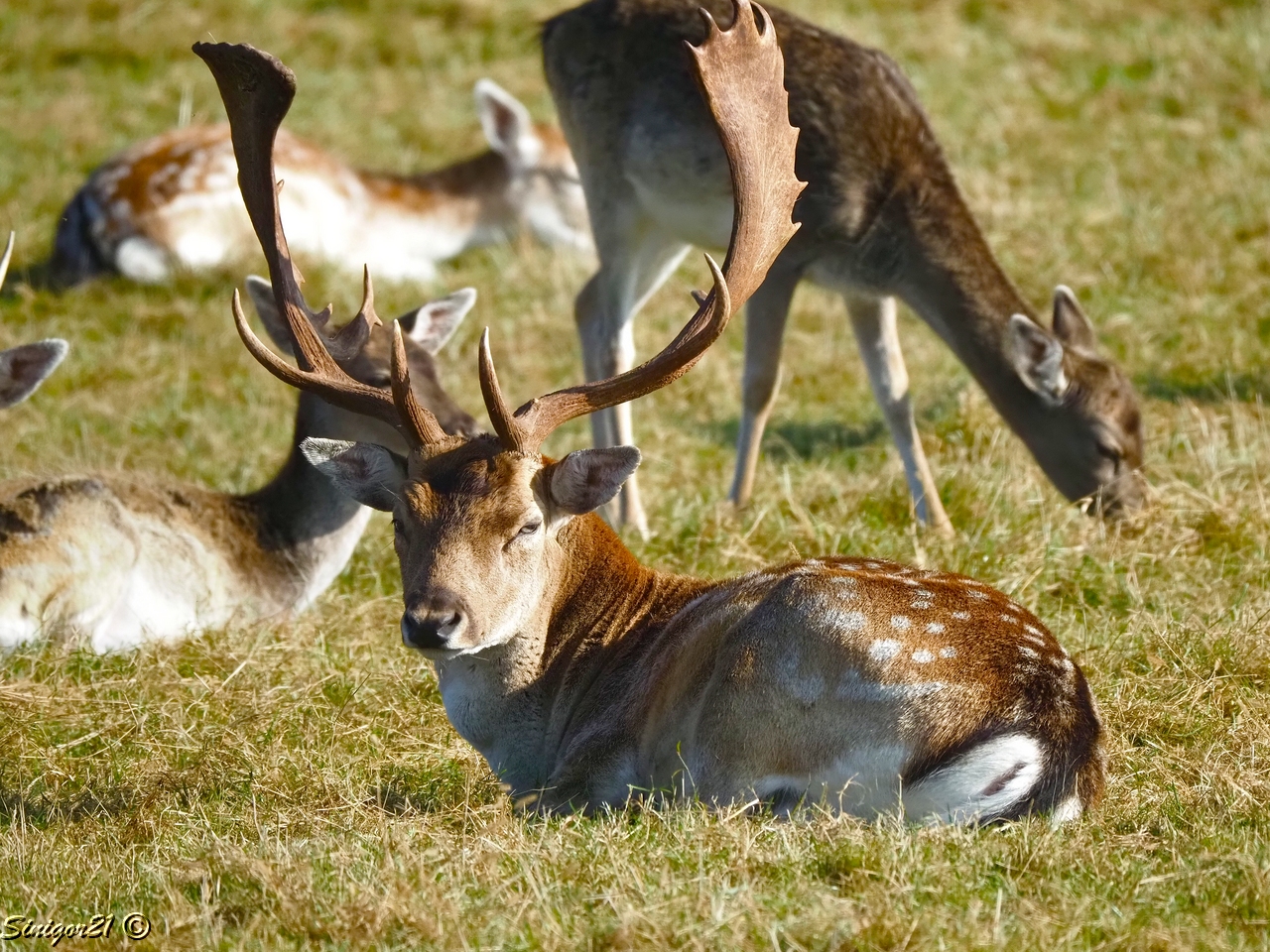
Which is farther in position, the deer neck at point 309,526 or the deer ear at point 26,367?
the deer neck at point 309,526

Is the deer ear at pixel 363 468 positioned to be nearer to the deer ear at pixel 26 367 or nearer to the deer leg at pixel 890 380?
the deer ear at pixel 26 367

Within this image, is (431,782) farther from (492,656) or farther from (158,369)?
(158,369)

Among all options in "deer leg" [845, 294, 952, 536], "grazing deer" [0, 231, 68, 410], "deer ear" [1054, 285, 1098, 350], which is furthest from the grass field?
"grazing deer" [0, 231, 68, 410]

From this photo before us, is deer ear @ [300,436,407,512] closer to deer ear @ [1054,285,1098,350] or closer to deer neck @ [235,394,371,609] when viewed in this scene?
deer neck @ [235,394,371,609]

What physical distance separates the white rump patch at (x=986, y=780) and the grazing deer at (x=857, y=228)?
2818 millimetres

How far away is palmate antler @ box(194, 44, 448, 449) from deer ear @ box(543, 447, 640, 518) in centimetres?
33

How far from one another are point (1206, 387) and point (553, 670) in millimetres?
4411

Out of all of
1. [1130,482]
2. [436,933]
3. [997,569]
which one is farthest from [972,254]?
[436,933]

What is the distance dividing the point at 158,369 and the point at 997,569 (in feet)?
15.5

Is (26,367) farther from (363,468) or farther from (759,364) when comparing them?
(759,364)

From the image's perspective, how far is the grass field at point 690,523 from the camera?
11.7ft

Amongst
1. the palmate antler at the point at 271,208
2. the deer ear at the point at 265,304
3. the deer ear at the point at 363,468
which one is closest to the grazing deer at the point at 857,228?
the deer ear at the point at 265,304

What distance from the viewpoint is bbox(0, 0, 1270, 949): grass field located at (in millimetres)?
3564

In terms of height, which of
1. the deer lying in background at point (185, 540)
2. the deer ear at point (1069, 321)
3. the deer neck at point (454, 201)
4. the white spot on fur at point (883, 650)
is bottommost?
the deer neck at point (454, 201)
